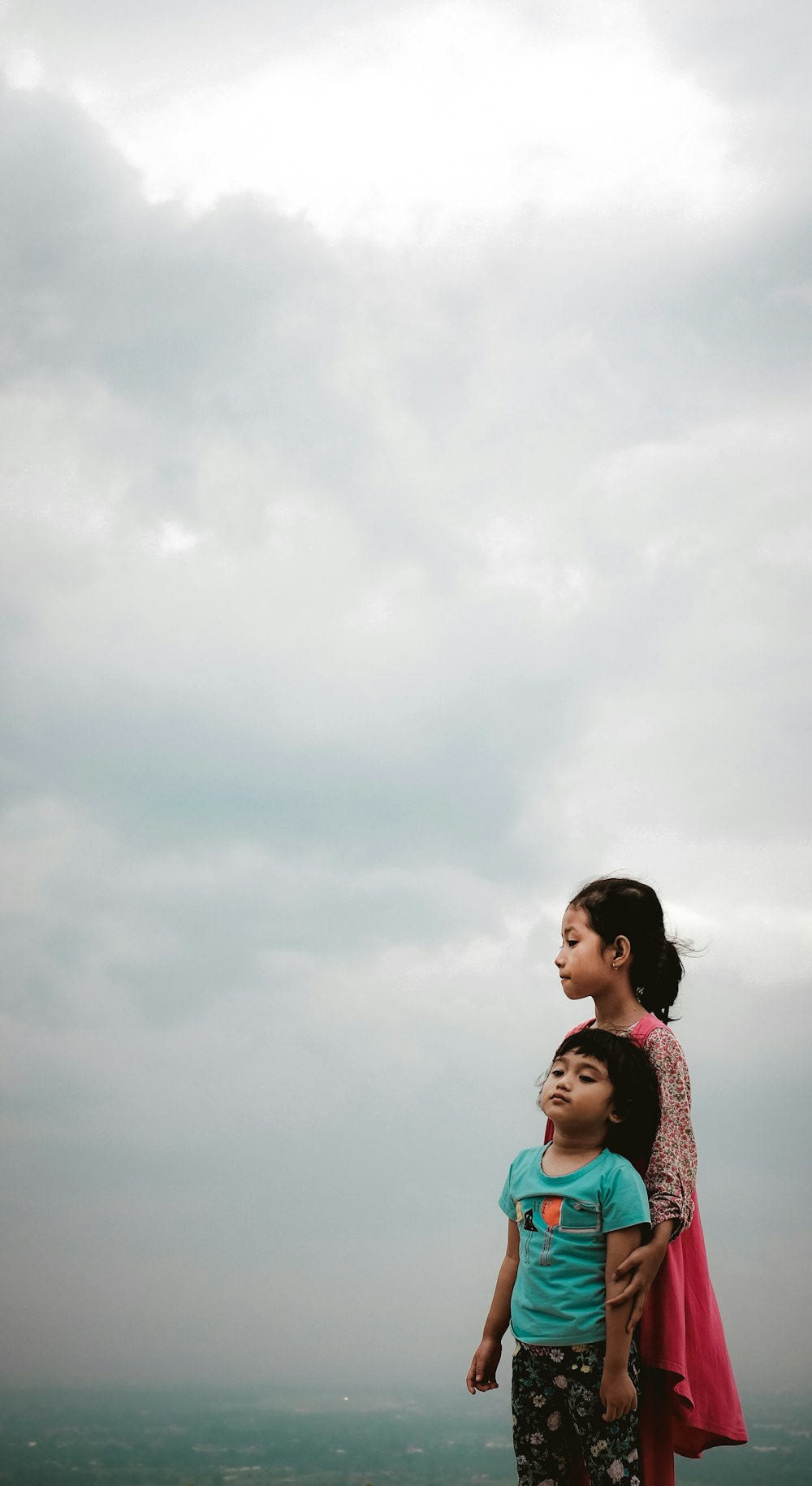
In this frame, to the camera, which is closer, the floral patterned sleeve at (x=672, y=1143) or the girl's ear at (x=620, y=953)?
the floral patterned sleeve at (x=672, y=1143)

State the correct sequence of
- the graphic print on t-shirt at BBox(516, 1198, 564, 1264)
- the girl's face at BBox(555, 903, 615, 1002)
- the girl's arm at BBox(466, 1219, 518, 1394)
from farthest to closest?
1. the girl's face at BBox(555, 903, 615, 1002)
2. the girl's arm at BBox(466, 1219, 518, 1394)
3. the graphic print on t-shirt at BBox(516, 1198, 564, 1264)

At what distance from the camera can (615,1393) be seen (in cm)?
155

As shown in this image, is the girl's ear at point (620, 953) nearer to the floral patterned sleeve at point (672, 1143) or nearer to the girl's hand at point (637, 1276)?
the floral patterned sleeve at point (672, 1143)

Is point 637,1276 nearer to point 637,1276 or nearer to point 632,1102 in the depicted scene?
point 637,1276

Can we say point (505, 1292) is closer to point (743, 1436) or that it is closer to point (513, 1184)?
point (513, 1184)

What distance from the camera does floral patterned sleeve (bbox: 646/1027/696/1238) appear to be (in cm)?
166

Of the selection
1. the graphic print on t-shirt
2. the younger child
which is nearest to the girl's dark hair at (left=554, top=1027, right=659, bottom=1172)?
the younger child

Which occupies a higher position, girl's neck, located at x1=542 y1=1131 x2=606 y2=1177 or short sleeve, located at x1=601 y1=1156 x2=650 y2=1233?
girl's neck, located at x1=542 y1=1131 x2=606 y2=1177

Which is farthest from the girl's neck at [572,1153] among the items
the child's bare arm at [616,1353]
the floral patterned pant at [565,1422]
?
the floral patterned pant at [565,1422]

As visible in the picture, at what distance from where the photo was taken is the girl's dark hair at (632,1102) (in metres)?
1.71

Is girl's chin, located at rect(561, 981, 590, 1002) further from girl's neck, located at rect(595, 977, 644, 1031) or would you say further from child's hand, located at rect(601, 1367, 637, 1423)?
child's hand, located at rect(601, 1367, 637, 1423)

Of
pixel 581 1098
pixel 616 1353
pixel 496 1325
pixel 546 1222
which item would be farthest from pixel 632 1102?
pixel 496 1325

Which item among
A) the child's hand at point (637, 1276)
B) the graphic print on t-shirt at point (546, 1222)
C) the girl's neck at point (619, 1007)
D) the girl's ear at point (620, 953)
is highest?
the girl's ear at point (620, 953)

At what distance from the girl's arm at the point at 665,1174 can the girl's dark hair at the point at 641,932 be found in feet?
0.38
